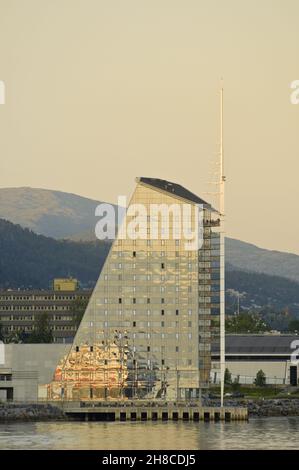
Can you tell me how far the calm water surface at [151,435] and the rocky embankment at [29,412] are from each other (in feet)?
10.5

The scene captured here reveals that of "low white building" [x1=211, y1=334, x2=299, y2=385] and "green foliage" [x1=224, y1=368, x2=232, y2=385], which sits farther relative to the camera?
"low white building" [x1=211, y1=334, x2=299, y2=385]

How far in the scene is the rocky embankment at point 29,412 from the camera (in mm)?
137750

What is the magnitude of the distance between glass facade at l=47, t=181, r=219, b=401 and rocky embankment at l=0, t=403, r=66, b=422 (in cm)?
565

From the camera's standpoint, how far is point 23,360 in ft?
489

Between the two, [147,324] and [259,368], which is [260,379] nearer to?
[259,368]

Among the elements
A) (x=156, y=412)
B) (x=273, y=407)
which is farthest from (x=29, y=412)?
(x=273, y=407)

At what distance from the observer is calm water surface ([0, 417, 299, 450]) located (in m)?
108

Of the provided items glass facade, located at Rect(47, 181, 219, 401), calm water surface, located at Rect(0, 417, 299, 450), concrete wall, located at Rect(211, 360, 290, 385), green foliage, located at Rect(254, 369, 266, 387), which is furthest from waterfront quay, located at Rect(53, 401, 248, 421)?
Result: concrete wall, located at Rect(211, 360, 290, 385)

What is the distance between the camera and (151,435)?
387 feet

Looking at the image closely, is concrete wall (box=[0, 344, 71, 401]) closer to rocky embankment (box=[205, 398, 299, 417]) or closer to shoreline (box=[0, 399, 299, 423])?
shoreline (box=[0, 399, 299, 423])

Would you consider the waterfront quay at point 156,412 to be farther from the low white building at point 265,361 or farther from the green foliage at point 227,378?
the low white building at point 265,361
